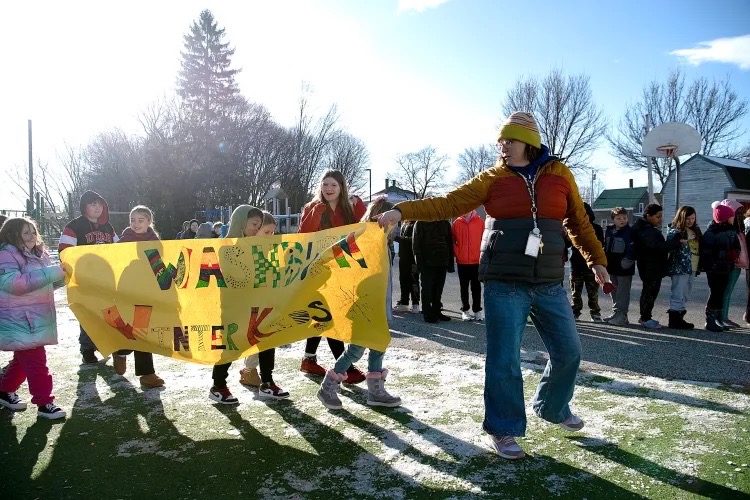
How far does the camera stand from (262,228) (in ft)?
17.4

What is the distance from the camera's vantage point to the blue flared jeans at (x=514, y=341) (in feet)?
11.8

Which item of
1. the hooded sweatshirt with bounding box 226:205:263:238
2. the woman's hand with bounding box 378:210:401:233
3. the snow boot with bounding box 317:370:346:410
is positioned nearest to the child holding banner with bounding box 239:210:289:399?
the hooded sweatshirt with bounding box 226:205:263:238

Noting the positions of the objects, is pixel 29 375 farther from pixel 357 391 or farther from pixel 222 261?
pixel 357 391

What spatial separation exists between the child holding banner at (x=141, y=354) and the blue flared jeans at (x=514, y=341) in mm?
3268

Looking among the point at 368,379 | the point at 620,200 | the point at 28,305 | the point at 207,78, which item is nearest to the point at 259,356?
the point at 368,379

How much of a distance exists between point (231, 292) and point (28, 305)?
5.40 ft

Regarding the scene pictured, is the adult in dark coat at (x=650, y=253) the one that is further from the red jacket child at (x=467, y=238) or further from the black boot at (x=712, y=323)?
the red jacket child at (x=467, y=238)

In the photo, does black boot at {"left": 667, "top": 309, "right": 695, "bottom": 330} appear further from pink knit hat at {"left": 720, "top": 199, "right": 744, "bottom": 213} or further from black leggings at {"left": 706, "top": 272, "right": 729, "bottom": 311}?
pink knit hat at {"left": 720, "top": 199, "right": 744, "bottom": 213}

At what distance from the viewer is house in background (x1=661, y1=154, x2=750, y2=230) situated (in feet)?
119

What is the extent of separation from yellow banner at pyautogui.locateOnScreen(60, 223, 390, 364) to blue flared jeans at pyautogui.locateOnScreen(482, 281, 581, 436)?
3.05 ft

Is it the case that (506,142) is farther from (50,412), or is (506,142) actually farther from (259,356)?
(50,412)

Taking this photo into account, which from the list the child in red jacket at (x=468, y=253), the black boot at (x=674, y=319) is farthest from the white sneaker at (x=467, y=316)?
the black boot at (x=674, y=319)

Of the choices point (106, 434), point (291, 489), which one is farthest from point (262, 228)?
point (291, 489)

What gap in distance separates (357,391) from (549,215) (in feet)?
8.38
